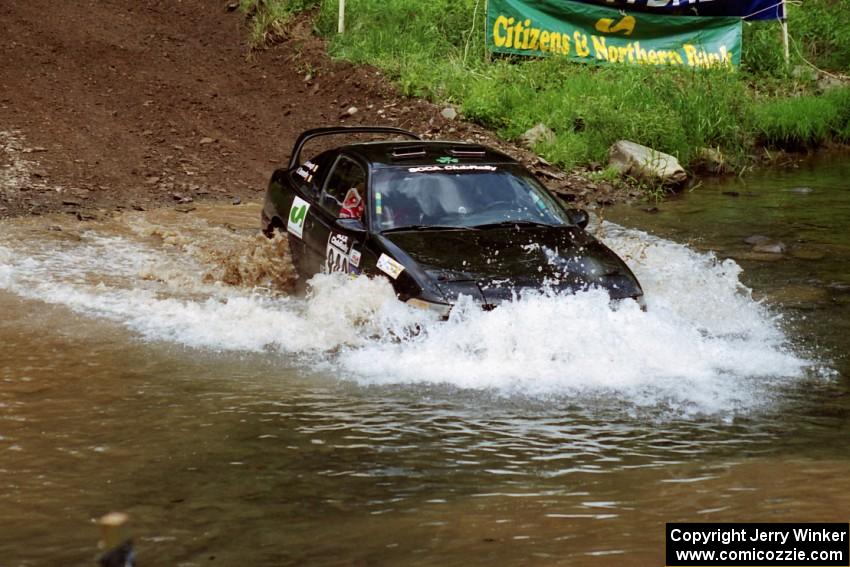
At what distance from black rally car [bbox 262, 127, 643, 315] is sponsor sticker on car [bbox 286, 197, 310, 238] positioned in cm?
1

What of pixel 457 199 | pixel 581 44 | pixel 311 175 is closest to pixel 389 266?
pixel 457 199

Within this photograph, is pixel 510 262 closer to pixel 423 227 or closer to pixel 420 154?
pixel 423 227

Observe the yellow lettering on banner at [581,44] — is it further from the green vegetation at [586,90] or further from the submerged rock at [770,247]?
the submerged rock at [770,247]

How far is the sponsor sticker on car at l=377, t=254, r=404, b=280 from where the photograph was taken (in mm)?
7797

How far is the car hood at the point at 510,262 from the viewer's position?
7645 millimetres

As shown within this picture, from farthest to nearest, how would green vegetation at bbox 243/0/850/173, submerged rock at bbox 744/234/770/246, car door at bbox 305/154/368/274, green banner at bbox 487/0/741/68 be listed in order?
1. green banner at bbox 487/0/741/68
2. green vegetation at bbox 243/0/850/173
3. submerged rock at bbox 744/234/770/246
4. car door at bbox 305/154/368/274

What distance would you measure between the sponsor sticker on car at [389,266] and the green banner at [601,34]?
11460mm

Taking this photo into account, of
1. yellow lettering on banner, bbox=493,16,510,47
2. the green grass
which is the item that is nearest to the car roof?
yellow lettering on banner, bbox=493,16,510,47

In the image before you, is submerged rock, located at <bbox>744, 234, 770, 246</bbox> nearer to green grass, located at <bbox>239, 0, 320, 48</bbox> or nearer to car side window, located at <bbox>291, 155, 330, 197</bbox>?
car side window, located at <bbox>291, 155, 330, 197</bbox>

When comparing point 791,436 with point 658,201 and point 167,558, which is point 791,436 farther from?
point 658,201

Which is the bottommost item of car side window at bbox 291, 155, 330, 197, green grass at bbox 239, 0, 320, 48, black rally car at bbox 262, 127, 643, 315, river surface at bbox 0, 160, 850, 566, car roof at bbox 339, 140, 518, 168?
river surface at bbox 0, 160, 850, 566

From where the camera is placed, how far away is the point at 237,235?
12359 mm

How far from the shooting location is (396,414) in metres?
6.70

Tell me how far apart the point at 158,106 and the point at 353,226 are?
373 inches
